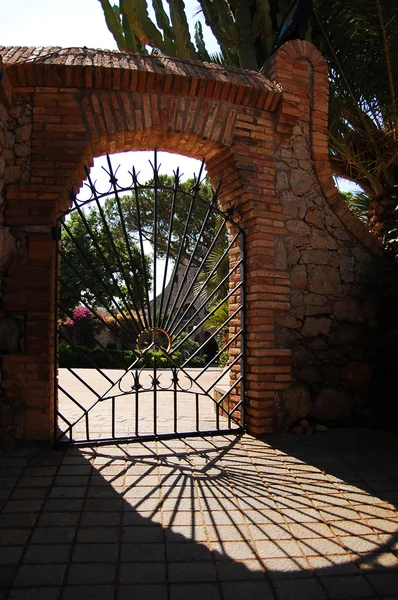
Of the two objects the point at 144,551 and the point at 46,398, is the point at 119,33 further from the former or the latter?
the point at 144,551

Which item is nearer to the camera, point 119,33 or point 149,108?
point 149,108

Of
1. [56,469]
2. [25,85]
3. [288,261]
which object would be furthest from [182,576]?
[25,85]

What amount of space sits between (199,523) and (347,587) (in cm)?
80

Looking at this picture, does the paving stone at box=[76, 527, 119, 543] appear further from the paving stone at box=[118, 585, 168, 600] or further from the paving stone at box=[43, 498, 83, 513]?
the paving stone at box=[118, 585, 168, 600]

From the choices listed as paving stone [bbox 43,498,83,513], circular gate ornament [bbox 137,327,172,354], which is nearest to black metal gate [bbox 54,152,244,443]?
circular gate ornament [bbox 137,327,172,354]

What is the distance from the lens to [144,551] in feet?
6.86

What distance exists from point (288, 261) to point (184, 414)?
Answer: 6.21 ft

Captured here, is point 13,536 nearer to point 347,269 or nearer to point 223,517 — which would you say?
point 223,517

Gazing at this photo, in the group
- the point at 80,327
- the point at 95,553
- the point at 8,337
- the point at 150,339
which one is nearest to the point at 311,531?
the point at 95,553

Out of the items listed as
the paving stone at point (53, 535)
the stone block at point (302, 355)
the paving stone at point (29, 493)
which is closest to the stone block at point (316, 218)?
the stone block at point (302, 355)

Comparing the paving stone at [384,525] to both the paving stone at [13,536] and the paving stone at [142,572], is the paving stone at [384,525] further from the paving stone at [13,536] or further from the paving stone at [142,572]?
the paving stone at [13,536]

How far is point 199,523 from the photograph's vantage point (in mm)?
2381

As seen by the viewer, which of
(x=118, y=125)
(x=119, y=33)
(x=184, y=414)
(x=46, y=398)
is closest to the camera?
(x=46, y=398)

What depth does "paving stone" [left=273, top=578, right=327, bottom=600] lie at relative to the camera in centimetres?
177
